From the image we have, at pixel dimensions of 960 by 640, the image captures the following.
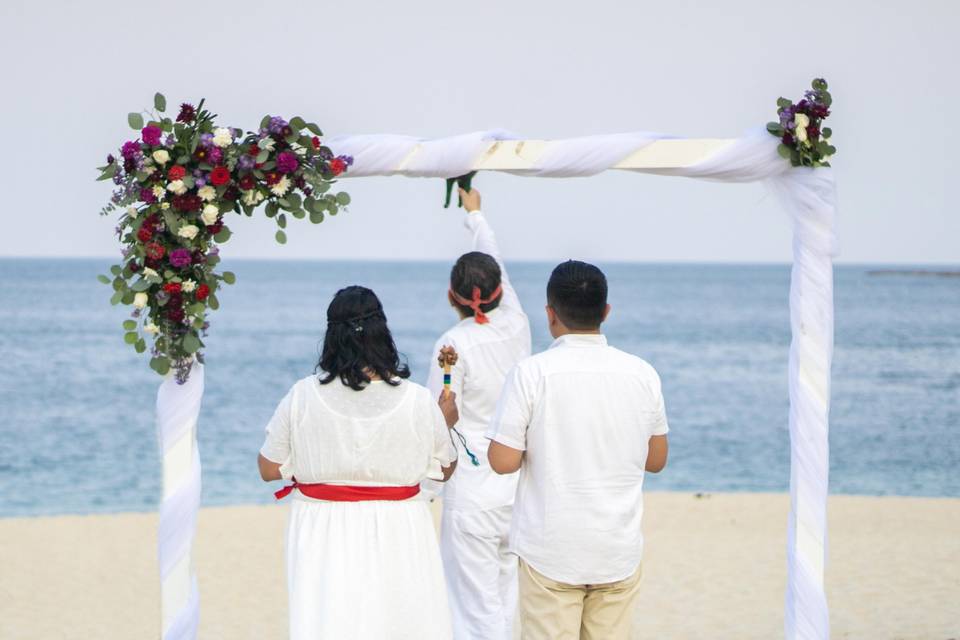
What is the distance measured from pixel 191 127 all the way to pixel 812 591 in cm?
297

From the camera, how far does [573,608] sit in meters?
4.18

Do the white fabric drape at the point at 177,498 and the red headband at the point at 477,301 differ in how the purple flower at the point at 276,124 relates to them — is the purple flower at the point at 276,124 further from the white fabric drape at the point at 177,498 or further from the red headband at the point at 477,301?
the red headband at the point at 477,301

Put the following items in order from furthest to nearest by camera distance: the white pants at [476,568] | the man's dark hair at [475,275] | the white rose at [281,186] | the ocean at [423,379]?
the ocean at [423,379]
the white pants at [476,568]
the man's dark hair at [475,275]
the white rose at [281,186]

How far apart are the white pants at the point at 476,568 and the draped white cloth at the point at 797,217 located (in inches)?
49.6

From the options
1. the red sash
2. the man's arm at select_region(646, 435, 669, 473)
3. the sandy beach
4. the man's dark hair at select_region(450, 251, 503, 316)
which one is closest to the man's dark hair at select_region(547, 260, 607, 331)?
the man's arm at select_region(646, 435, 669, 473)

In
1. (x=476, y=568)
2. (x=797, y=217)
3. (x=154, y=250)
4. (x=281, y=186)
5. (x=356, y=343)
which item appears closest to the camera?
(x=356, y=343)

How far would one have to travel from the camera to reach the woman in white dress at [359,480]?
4.07 m

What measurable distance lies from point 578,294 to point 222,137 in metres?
1.45

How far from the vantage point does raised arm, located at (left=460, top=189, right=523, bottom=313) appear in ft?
18.1

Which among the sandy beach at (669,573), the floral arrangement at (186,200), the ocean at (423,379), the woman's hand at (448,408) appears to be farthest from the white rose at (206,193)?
the ocean at (423,379)

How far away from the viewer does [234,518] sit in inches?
476

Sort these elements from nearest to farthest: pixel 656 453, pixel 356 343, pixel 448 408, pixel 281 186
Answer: pixel 356 343, pixel 656 453, pixel 281 186, pixel 448 408

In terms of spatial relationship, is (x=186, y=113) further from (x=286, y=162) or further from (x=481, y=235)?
(x=481, y=235)

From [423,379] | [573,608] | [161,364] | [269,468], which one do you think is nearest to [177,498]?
[161,364]
